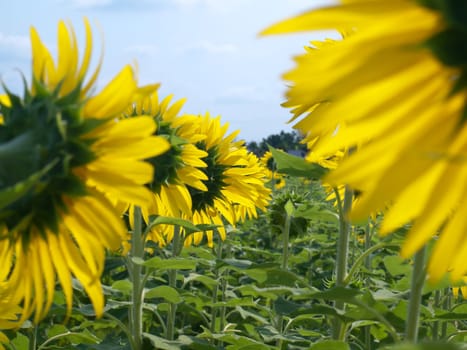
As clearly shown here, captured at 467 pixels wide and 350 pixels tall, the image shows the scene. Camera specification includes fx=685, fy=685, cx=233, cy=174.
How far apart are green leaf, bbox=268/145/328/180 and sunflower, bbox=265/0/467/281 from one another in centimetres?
111

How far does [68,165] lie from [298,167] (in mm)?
1050

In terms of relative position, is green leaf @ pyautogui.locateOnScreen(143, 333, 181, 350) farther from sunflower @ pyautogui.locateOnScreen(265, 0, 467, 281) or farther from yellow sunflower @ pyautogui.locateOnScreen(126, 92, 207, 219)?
sunflower @ pyautogui.locateOnScreen(265, 0, 467, 281)

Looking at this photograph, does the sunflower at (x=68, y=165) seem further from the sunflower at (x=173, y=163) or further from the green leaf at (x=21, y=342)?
the green leaf at (x=21, y=342)

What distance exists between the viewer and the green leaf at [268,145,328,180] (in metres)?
2.20

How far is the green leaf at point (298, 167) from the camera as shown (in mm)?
2201

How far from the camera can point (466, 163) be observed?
104 centimetres

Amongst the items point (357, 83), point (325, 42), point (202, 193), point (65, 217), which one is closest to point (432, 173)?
point (357, 83)

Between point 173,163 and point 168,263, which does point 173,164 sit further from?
point 168,263

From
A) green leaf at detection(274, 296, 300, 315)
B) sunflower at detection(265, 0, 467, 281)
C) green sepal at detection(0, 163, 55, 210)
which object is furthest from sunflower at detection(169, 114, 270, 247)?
sunflower at detection(265, 0, 467, 281)

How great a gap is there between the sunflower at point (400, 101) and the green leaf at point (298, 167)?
1.11m

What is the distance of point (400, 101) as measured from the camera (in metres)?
1.05

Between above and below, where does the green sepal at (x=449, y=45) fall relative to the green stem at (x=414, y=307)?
above

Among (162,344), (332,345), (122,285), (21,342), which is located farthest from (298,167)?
(21,342)

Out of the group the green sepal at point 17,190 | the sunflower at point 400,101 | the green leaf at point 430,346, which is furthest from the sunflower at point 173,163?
the green leaf at point 430,346
